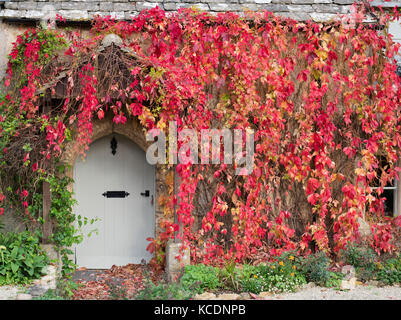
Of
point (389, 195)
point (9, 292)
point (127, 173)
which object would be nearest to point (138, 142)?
point (127, 173)

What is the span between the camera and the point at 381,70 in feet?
24.5

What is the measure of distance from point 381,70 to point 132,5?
4.15 meters

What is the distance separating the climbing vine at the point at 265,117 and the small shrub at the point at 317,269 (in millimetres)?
745

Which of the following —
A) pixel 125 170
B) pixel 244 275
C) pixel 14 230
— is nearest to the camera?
pixel 244 275

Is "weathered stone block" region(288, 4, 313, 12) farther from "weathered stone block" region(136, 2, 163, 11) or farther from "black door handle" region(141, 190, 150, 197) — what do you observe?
"black door handle" region(141, 190, 150, 197)

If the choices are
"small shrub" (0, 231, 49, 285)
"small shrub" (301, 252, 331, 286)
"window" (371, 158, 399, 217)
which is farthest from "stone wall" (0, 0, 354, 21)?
"small shrub" (301, 252, 331, 286)

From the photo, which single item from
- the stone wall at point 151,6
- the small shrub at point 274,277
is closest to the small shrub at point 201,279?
the small shrub at point 274,277

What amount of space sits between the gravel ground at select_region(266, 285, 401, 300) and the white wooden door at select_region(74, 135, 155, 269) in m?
2.65

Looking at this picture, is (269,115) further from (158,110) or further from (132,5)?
(132,5)

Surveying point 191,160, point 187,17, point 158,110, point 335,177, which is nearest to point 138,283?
point 191,160

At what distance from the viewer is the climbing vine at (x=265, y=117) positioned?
6.96 metres

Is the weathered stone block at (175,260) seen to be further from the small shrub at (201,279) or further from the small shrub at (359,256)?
the small shrub at (359,256)

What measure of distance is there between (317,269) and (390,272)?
1.09 m

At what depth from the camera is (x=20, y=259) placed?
6.03m
